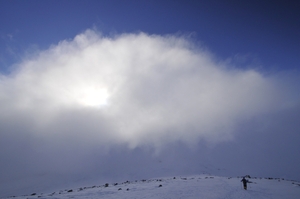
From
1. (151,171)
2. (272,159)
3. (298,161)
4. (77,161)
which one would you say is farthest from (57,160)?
(298,161)

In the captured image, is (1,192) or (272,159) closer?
(1,192)

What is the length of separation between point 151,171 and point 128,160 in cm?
2949

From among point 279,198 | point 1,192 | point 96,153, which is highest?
point 96,153

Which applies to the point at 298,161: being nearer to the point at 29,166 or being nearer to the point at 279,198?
the point at 279,198

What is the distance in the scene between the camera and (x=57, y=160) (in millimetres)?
124438

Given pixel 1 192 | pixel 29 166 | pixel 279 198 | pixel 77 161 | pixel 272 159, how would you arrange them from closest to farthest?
1. pixel 279 198
2. pixel 1 192
3. pixel 29 166
4. pixel 77 161
5. pixel 272 159

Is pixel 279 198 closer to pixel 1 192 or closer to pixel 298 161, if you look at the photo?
pixel 1 192

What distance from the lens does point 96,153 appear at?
138m

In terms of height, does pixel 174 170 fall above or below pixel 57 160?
below

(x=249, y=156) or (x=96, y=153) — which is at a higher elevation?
(x=96, y=153)

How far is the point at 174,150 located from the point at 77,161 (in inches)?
3217

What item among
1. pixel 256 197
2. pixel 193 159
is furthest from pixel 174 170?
pixel 256 197

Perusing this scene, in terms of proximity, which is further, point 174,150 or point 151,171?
point 174,150

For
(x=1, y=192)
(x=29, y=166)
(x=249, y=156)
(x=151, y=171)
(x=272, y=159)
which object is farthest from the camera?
(x=249, y=156)
